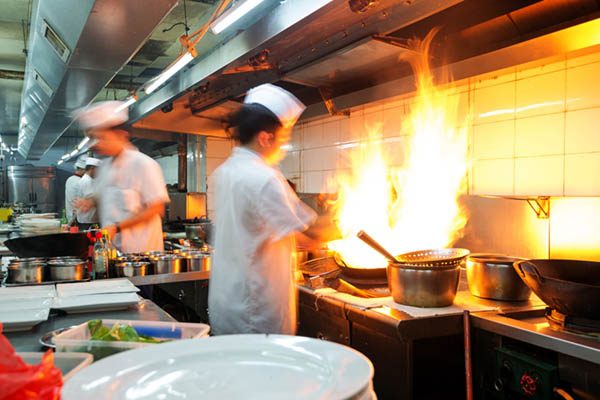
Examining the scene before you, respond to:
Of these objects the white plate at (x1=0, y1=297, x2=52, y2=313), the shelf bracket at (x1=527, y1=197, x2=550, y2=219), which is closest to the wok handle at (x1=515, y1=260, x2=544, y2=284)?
the shelf bracket at (x1=527, y1=197, x2=550, y2=219)

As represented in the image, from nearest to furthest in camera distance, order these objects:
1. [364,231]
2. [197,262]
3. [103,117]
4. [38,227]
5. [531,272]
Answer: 1. [531,272]
2. [364,231]
3. [197,262]
4. [103,117]
5. [38,227]

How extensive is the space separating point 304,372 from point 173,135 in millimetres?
6291

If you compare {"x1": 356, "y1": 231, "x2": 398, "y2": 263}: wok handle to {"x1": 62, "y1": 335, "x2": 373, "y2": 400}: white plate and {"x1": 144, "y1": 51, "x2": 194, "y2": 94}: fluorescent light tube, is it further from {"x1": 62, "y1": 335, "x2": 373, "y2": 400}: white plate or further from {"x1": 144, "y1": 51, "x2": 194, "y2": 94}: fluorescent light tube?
{"x1": 144, "y1": 51, "x2": 194, "y2": 94}: fluorescent light tube

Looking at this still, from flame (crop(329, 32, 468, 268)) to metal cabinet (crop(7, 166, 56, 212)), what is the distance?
37.4ft

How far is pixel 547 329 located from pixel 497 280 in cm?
42

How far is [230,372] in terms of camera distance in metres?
0.84

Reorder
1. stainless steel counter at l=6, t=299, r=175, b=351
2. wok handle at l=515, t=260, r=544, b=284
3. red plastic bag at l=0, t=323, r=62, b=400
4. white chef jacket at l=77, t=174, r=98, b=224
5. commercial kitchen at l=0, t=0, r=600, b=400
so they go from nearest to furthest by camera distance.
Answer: red plastic bag at l=0, t=323, r=62, b=400
commercial kitchen at l=0, t=0, r=600, b=400
stainless steel counter at l=6, t=299, r=175, b=351
wok handle at l=515, t=260, r=544, b=284
white chef jacket at l=77, t=174, r=98, b=224

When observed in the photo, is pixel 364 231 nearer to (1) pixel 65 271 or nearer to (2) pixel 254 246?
(2) pixel 254 246

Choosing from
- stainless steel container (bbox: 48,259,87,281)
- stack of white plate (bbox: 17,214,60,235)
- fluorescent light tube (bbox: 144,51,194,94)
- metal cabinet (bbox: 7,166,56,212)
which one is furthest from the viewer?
metal cabinet (bbox: 7,166,56,212)

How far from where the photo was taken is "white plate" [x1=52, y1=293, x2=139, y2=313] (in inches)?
60.2

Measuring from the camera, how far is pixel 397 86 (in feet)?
9.62

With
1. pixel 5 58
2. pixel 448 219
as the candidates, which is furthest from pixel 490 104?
pixel 5 58

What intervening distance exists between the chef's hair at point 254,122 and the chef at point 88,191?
368cm

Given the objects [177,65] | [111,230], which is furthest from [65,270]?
[177,65]
